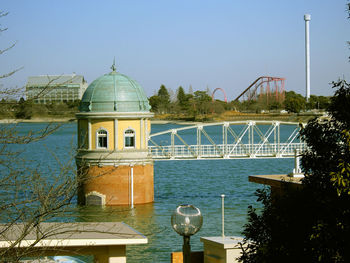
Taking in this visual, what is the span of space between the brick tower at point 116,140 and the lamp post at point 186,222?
977 inches

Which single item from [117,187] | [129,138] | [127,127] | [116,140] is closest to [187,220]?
[117,187]

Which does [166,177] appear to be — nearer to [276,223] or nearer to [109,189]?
[109,189]

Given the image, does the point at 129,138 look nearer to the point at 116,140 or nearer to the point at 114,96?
the point at 116,140

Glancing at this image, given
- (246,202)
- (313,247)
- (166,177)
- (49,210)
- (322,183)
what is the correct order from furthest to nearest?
(166,177)
(246,202)
(322,183)
(313,247)
(49,210)

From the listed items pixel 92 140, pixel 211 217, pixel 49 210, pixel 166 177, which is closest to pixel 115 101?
pixel 92 140

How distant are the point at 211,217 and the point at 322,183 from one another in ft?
86.6

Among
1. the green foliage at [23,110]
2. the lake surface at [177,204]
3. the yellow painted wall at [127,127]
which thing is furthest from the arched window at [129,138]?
the green foliage at [23,110]

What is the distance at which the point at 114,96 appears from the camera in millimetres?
39719

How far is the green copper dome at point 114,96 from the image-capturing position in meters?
39.6

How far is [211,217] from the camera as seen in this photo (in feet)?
124

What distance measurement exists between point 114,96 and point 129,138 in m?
2.38

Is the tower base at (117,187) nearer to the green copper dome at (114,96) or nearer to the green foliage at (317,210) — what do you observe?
the green copper dome at (114,96)

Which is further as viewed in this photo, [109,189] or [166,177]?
[166,177]

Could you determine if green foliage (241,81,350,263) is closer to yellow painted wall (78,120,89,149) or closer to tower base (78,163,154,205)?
tower base (78,163,154,205)
